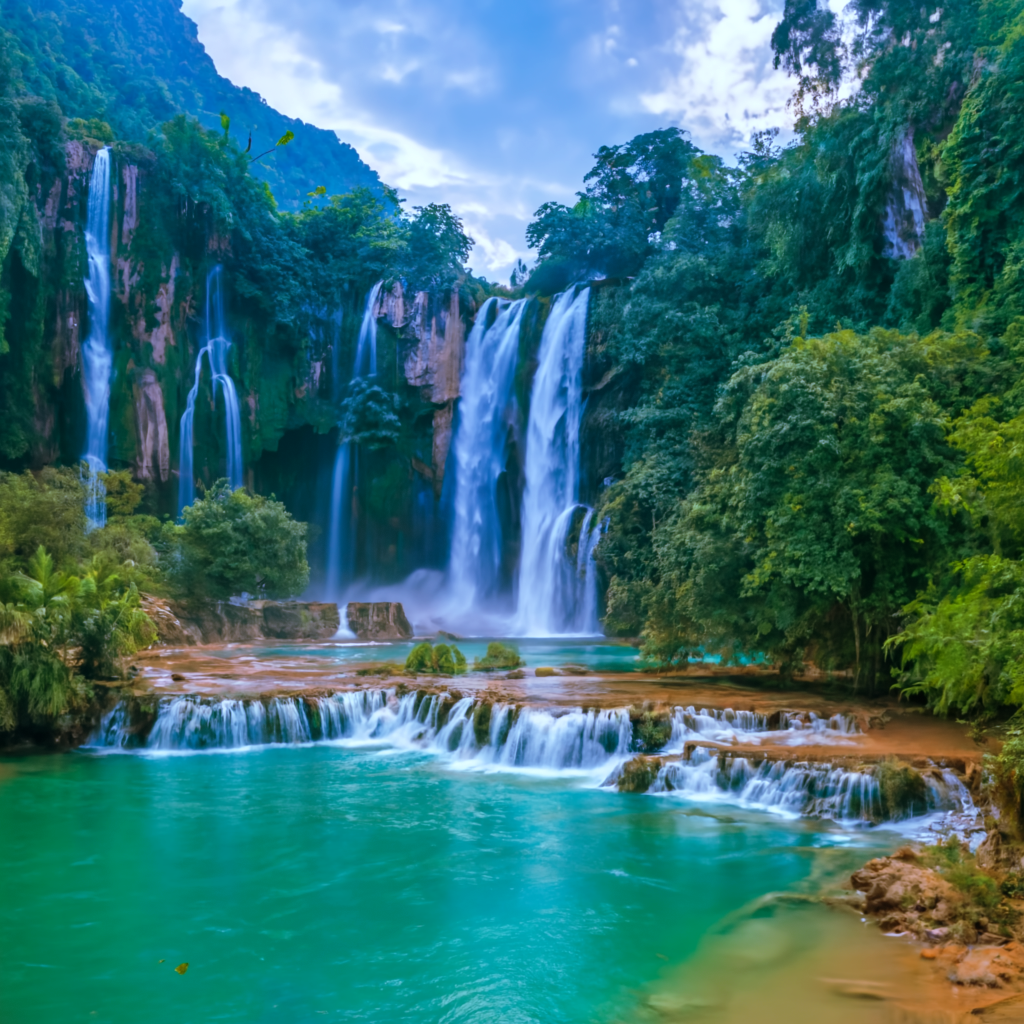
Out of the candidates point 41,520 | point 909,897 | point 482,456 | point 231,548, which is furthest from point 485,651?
point 909,897

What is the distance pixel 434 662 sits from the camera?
18.9 meters

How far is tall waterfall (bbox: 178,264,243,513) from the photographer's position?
34.7 metres

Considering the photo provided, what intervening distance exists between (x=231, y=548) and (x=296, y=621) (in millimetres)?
3850

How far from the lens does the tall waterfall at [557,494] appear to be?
31203 millimetres

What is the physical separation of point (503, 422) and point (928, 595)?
84.1ft

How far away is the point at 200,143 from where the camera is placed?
35844 mm

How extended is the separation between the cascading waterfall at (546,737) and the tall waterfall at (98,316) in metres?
21.1

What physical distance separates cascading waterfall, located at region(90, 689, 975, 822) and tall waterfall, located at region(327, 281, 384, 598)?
914 inches

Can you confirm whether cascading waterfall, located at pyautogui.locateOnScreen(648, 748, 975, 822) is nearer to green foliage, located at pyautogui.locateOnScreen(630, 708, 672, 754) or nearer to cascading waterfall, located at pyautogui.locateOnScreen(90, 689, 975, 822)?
cascading waterfall, located at pyautogui.locateOnScreen(90, 689, 975, 822)

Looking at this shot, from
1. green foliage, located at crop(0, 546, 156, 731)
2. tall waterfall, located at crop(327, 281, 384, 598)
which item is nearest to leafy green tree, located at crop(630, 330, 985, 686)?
green foliage, located at crop(0, 546, 156, 731)

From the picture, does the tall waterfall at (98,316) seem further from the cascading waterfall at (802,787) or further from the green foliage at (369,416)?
the cascading waterfall at (802,787)

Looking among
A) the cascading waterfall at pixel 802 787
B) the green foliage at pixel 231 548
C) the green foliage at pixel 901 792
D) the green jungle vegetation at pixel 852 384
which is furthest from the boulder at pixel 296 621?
the green foliage at pixel 901 792

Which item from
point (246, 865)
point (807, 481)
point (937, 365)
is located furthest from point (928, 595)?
point (246, 865)

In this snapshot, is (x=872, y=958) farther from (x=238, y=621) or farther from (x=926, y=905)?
(x=238, y=621)
